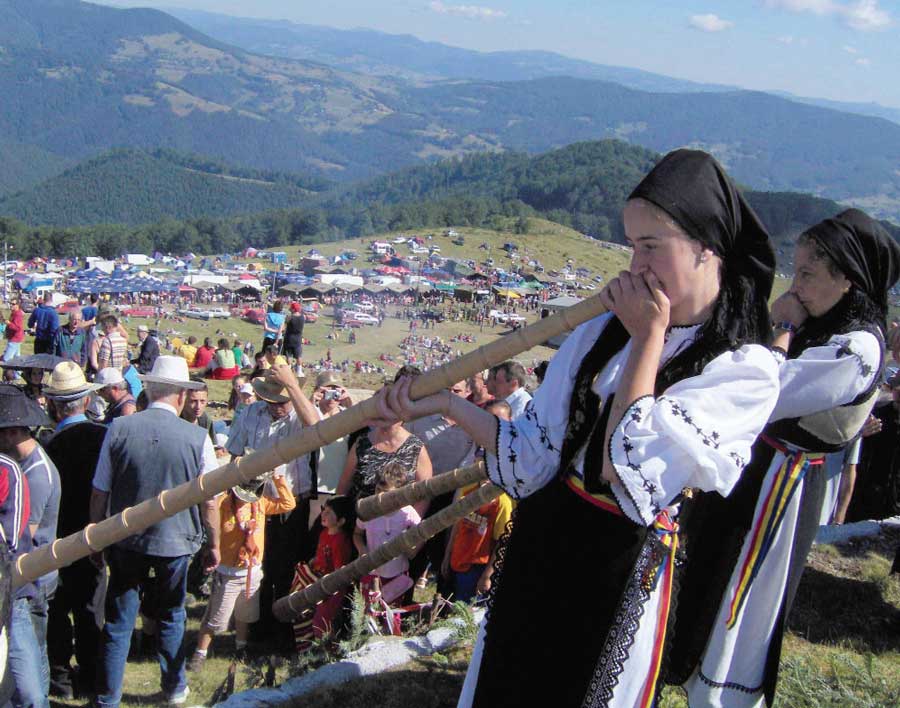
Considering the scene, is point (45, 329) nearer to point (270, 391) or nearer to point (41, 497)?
point (270, 391)

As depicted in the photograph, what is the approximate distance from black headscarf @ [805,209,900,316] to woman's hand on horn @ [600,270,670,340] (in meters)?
1.26

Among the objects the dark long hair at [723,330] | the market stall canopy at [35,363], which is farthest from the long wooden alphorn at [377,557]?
the market stall canopy at [35,363]

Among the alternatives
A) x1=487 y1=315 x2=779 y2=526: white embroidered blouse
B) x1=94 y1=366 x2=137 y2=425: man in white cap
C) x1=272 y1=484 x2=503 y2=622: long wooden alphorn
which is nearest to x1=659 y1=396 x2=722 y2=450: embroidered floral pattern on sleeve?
x1=487 y1=315 x2=779 y2=526: white embroidered blouse

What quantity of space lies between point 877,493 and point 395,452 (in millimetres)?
3243

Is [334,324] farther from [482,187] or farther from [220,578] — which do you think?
[482,187]

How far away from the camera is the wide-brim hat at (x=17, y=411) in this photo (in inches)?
162

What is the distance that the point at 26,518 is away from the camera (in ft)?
12.8

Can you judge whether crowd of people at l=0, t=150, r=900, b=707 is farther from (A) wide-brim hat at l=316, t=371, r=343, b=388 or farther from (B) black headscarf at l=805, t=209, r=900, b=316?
(A) wide-brim hat at l=316, t=371, r=343, b=388

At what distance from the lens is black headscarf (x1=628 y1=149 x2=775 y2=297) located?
2.06m

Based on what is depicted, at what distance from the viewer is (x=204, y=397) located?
22.8 ft

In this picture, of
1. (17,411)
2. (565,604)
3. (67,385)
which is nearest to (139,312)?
(67,385)

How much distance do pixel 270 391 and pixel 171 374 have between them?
0.78 meters

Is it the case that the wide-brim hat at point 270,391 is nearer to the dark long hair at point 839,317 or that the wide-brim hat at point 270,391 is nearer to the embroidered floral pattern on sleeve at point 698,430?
the dark long hair at point 839,317

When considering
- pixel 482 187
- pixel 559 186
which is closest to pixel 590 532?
pixel 559 186
